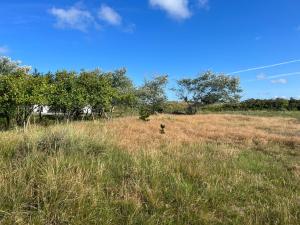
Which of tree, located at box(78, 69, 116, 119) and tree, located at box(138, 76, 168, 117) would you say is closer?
tree, located at box(78, 69, 116, 119)

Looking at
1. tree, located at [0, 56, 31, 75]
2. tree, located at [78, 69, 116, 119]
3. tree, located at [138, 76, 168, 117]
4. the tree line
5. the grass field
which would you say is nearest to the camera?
the grass field

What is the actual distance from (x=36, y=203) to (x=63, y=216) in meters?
0.58

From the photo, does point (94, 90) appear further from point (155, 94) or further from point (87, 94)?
point (155, 94)

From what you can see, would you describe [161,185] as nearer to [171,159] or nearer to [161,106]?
[171,159]

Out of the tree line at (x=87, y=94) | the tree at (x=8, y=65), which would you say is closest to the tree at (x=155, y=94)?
the tree line at (x=87, y=94)

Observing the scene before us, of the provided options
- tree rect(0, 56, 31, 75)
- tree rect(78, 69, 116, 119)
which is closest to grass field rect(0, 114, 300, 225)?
tree rect(78, 69, 116, 119)

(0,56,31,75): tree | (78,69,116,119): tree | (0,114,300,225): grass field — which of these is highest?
(0,56,31,75): tree

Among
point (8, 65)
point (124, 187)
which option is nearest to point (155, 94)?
point (8, 65)

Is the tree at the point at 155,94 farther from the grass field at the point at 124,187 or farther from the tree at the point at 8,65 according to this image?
the grass field at the point at 124,187

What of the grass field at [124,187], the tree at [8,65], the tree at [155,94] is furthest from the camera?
the tree at [155,94]

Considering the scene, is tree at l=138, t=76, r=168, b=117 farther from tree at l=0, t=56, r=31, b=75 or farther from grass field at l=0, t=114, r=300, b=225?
grass field at l=0, t=114, r=300, b=225

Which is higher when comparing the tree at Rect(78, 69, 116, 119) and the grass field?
the tree at Rect(78, 69, 116, 119)

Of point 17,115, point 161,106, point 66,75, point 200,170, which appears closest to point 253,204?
point 200,170

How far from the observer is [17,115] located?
1064 inches
